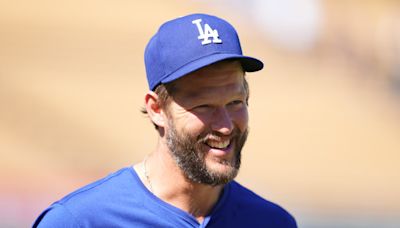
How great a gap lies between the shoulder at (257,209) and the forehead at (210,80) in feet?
1.60

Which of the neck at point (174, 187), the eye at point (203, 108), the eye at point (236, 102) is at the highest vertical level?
the eye at point (236, 102)

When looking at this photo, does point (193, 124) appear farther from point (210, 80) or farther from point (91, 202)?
point (91, 202)

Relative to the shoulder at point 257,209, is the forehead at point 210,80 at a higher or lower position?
higher

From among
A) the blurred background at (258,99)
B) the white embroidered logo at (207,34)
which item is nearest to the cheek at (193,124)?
the white embroidered logo at (207,34)

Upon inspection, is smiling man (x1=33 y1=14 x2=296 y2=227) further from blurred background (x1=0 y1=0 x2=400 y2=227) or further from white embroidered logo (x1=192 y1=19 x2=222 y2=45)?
blurred background (x1=0 y1=0 x2=400 y2=227)

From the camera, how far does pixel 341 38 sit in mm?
10836

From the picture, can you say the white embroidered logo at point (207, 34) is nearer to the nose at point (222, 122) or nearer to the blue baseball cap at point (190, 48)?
the blue baseball cap at point (190, 48)

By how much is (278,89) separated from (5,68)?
340cm

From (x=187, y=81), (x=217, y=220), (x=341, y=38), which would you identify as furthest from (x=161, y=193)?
(x=341, y=38)

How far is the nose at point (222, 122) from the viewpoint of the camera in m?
2.65

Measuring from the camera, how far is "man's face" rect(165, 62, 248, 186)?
8.80ft

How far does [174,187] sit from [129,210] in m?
0.18

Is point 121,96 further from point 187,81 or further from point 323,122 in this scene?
point 187,81

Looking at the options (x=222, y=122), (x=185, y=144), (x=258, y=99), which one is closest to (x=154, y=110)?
(x=185, y=144)
